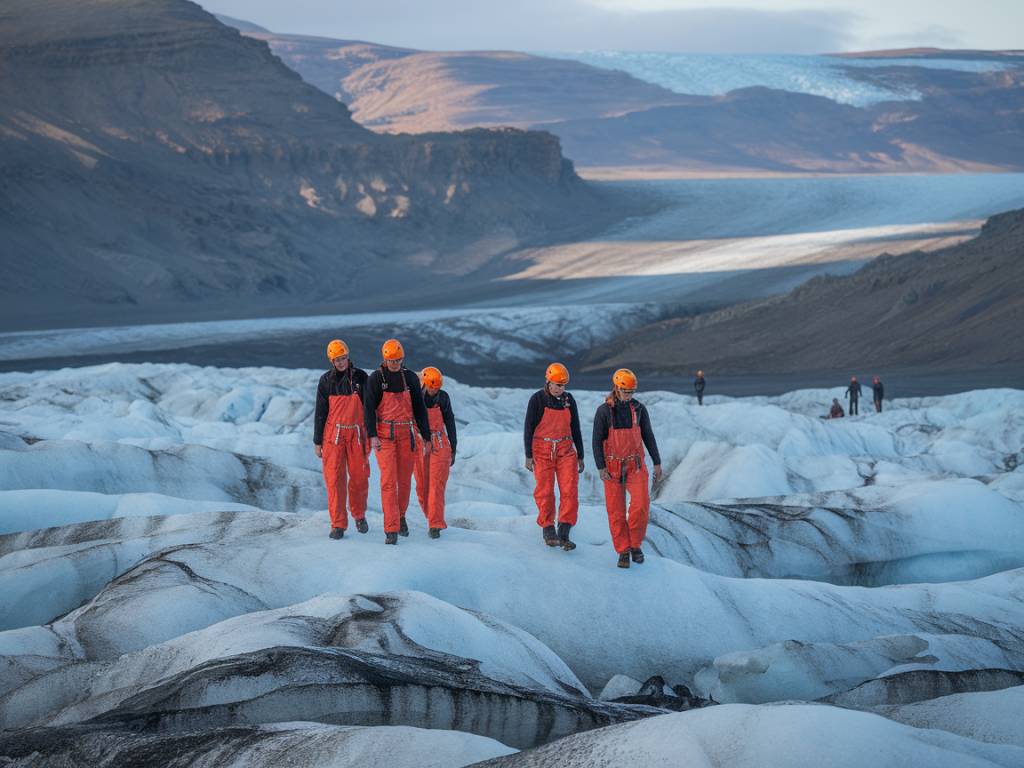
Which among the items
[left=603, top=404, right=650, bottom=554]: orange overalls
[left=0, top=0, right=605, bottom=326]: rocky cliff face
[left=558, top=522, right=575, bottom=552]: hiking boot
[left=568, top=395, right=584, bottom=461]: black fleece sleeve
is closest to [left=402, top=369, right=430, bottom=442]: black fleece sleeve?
[left=568, top=395, right=584, bottom=461]: black fleece sleeve

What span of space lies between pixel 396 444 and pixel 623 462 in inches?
61.1

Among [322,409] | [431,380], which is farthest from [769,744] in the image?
[322,409]

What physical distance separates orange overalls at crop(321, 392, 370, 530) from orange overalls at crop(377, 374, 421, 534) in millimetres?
210

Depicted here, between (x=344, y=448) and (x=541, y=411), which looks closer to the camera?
(x=541, y=411)

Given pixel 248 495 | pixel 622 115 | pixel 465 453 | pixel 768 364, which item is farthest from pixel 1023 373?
pixel 622 115

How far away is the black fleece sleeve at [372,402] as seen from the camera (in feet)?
26.0

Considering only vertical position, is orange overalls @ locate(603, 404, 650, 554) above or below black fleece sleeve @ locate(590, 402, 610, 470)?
below

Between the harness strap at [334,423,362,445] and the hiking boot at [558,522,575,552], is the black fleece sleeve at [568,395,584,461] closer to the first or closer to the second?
the hiking boot at [558,522,575,552]

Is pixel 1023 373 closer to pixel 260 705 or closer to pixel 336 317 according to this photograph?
pixel 260 705

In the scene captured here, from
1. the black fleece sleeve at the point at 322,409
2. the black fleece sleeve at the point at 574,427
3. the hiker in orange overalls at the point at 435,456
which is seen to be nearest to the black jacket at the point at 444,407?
the hiker in orange overalls at the point at 435,456

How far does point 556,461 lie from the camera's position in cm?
805

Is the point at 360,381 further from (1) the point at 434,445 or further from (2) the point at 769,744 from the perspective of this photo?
(2) the point at 769,744

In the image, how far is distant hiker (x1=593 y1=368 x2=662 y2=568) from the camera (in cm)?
784

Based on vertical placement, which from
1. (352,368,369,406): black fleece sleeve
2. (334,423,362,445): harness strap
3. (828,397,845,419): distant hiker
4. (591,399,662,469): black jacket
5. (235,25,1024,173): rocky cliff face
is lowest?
(828,397,845,419): distant hiker
